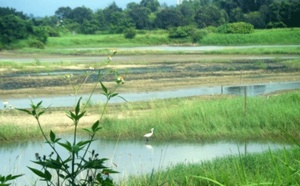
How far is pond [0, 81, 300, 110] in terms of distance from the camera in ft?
66.8

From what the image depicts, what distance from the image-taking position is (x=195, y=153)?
12.6 meters

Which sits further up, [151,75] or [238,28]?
[151,75]

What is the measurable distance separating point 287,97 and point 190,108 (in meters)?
2.88

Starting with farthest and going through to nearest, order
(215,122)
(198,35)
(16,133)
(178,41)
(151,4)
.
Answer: (151,4), (178,41), (198,35), (16,133), (215,122)

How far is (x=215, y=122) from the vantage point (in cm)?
1439

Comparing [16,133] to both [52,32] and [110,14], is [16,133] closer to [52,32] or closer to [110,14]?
[52,32]

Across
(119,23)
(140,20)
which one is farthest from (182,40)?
(140,20)

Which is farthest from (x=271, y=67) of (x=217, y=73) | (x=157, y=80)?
(x=157, y=80)

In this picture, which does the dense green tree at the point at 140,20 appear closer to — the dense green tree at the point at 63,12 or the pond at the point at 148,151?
the dense green tree at the point at 63,12

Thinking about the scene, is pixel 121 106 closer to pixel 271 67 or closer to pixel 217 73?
pixel 217 73

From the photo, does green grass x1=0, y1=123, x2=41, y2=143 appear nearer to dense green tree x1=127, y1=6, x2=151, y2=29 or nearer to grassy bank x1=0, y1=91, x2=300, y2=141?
grassy bank x1=0, y1=91, x2=300, y2=141

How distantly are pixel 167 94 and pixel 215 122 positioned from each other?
26.7 ft

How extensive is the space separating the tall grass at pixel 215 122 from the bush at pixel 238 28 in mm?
47544

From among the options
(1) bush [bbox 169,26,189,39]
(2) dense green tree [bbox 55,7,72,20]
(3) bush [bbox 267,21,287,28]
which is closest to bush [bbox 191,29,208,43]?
(1) bush [bbox 169,26,189,39]
